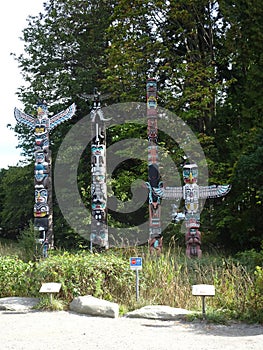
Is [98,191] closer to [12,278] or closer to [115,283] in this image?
[12,278]

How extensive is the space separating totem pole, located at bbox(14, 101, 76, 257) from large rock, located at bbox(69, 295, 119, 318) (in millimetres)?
4447

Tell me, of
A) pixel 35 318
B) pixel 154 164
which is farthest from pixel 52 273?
pixel 154 164

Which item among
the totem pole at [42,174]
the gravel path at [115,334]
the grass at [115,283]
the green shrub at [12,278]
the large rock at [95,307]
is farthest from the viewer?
the totem pole at [42,174]

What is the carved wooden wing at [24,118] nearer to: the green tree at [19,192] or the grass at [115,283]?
the grass at [115,283]

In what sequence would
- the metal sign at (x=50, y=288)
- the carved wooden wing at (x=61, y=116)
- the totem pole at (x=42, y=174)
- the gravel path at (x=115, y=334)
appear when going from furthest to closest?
the carved wooden wing at (x=61, y=116) < the totem pole at (x=42, y=174) < the metal sign at (x=50, y=288) < the gravel path at (x=115, y=334)

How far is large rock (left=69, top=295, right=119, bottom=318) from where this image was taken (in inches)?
270

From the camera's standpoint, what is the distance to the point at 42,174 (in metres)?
11.9

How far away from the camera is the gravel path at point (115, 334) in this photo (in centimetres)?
523

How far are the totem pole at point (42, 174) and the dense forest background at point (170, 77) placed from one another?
3476 mm

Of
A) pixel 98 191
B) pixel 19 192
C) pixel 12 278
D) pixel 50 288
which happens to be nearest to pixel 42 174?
pixel 98 191

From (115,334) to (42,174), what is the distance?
6.73m

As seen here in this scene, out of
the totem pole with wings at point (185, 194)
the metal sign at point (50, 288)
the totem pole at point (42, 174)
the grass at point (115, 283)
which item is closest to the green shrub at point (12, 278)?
the grass at point (115, 283)

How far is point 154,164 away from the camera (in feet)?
38.7

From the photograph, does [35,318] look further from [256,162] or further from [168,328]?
[256,162]
